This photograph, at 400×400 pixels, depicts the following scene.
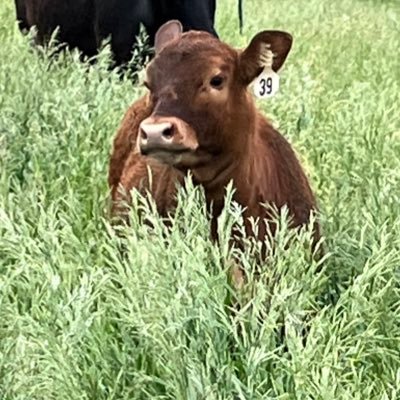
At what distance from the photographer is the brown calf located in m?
3.86

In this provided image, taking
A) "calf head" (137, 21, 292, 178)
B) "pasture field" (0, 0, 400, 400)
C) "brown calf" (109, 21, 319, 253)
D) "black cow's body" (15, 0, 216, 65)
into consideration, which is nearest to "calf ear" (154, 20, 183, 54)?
"brown calf" (109, 21, 319, 253)

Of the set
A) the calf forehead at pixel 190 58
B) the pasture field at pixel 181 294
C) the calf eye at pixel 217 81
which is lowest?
the pasture field at pixel 181 294

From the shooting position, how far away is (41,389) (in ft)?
10.8

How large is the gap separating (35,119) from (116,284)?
5.87 ft

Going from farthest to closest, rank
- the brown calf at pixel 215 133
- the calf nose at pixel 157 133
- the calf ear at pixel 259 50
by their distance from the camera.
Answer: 1. the calf ear at pixel 259 50
2. the brown calf at pixel 215 133
3. the calf nose at pixel 157 133

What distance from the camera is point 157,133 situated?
147 inches

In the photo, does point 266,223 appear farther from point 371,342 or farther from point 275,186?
point 371,342

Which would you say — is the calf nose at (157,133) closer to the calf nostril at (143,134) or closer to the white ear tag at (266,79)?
the calf nostril at (143,134)

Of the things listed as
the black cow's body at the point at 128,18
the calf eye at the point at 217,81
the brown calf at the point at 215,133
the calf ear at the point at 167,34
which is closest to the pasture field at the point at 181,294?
the brown calf at the point at 215,133

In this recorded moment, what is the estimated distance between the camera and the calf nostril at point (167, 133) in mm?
3744

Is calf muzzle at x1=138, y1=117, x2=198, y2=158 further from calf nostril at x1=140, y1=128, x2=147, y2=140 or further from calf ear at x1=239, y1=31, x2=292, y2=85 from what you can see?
calf ear at x1=239, y1=31, x2=292, y2=85

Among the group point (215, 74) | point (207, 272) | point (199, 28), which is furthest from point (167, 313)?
point (199, 28)

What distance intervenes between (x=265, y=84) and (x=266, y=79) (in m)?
0.02

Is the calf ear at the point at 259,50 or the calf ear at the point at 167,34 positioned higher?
Result: the calf ear at the point at 259,50
